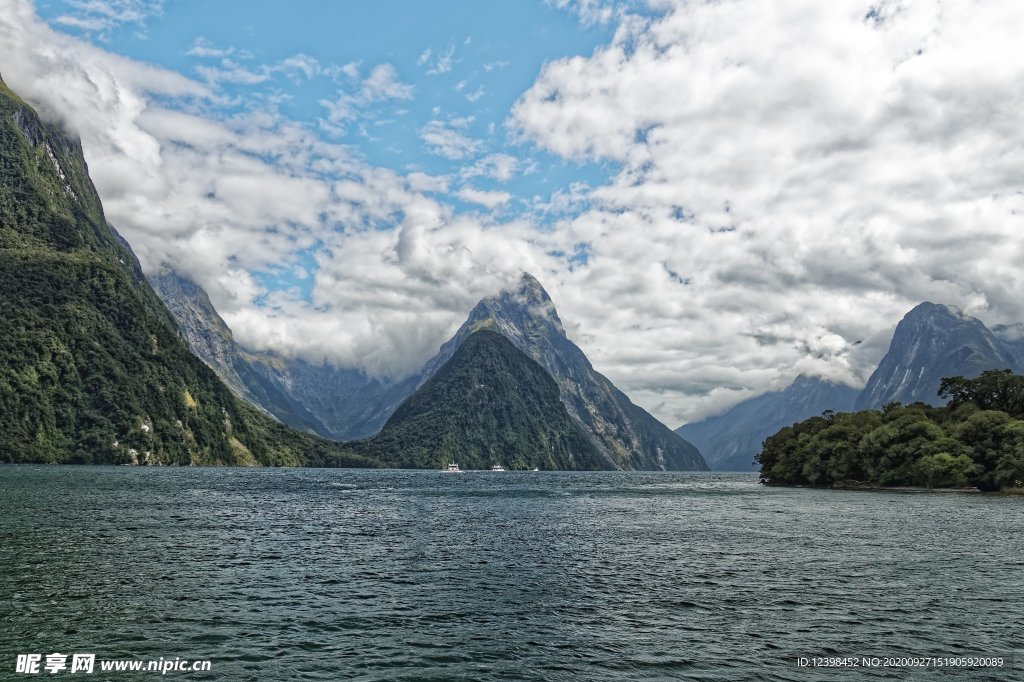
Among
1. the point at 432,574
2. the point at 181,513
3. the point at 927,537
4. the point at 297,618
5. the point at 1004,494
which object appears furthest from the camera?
the point at 1004,494

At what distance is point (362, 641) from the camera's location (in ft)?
128

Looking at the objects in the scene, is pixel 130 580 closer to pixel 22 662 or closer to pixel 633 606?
pixel 22 662

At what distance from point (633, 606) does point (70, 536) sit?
209 feet

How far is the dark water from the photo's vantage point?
36.4 m

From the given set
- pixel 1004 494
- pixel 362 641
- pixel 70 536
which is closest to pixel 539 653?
pixel 362 641

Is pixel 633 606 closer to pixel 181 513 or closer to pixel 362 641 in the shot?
pixel 362 641

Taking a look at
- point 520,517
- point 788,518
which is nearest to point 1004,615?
point 788,518

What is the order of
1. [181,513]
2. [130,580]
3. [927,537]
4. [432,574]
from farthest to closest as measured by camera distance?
[181,513] → [927,537] → [432,574] → [130,580]

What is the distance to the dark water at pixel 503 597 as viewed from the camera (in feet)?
119

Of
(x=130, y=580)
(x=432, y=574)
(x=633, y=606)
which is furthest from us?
(x=432, y=574)

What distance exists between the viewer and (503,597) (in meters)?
52.2

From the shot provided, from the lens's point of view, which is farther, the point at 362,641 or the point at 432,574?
the point at 432,574

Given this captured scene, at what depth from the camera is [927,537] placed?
8738cm

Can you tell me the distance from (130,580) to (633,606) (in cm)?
3885
